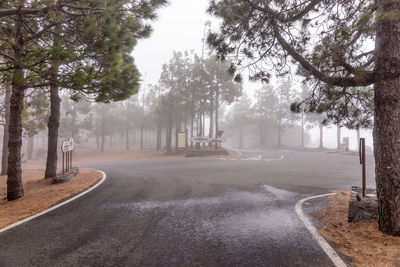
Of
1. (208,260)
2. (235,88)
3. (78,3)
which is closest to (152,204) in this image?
(208,260)

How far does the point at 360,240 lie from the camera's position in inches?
158

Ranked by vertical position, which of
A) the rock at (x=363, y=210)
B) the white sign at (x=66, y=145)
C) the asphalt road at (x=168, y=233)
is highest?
the white sign at (x=66, y=145)

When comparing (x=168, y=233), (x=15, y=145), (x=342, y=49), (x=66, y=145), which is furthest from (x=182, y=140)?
(x=342, y=49)

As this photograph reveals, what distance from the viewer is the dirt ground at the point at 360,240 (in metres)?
3.34

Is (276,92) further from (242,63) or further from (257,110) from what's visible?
(242,63)

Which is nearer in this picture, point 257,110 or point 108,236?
point 108,236

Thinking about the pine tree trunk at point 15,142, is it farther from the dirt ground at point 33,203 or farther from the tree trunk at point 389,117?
the tree trunk at point 389,117

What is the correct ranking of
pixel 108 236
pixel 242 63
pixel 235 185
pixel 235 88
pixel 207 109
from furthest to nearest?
pixel 207 109
pixel 235 88
pixel 235 185
pixel 242 63
pixel 108 236

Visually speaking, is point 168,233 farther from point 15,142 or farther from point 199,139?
point 199,139

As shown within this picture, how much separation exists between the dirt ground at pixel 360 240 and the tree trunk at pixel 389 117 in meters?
0.35

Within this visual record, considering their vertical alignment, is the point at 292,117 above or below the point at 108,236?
above

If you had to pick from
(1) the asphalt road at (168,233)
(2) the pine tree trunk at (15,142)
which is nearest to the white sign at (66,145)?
(2) the pine tree trunk at (15,142)

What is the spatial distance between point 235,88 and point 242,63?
2381 centimetres

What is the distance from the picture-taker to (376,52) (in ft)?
14.4
